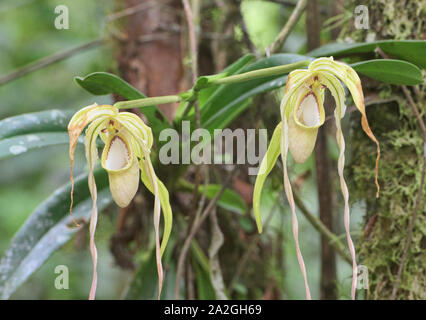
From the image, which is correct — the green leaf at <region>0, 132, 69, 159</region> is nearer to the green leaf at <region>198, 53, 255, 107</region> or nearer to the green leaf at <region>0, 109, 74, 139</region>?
the green leaf at <region>0, 109, 74, 139</region>

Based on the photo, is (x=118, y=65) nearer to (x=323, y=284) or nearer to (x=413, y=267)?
(x=323, y=284)

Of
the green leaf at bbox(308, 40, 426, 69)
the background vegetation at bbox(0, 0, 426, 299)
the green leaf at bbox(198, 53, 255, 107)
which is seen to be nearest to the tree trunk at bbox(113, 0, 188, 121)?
the background vegetation at bbox(0, 0, 426, 299)

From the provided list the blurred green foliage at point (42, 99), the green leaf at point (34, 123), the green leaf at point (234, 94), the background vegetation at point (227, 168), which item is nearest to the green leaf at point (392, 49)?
the background vegetation at point (227, 168)

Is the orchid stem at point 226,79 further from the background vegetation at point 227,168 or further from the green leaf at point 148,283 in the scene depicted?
the green leaf at point 148,283

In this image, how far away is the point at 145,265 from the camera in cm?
100

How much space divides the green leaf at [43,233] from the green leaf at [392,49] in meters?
0.52

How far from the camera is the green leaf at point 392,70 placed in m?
0.65

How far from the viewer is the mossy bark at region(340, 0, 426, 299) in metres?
0.80

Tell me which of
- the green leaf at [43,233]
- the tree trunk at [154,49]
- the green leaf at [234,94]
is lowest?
the green leaf at [43,233]

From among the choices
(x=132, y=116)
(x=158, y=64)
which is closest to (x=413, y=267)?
(x=132, y=116)

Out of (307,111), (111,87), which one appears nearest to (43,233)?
(111,87)

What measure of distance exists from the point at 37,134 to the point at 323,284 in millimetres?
757

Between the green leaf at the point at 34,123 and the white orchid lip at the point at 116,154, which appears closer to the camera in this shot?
the white orchid lip at the point at 116,154

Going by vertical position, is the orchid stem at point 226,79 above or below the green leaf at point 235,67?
below
